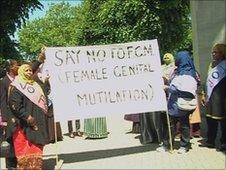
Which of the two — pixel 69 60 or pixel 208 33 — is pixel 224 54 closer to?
pixel 69 60

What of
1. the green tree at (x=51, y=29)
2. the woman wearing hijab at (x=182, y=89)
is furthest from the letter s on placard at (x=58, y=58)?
the green tree at (x=51, y=29)

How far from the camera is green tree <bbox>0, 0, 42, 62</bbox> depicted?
19656 mm

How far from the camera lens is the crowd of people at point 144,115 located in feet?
33.2

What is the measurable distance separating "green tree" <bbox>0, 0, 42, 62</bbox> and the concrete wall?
599cm

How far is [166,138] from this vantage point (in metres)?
12.1

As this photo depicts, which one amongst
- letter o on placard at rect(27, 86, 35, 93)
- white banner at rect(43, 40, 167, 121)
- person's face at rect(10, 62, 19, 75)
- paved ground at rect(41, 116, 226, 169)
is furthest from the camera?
white banner at rect(43, 40, 167, 121)

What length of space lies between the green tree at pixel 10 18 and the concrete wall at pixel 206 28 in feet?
19.7

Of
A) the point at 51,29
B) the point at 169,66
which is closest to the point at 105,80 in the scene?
the point at 169,66

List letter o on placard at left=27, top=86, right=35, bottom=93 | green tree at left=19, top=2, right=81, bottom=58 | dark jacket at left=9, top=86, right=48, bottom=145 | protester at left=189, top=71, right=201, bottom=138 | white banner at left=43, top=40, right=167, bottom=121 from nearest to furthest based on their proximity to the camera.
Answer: dark jacket at left=9, top=86, right=48, bottom=145, letter o on placard at left=27, top=86, right=35, bottom=93, white banner at left=43, top=40, right=167, bottom=121, protester at left=189, top=71, right=201, bottom=138, green tree at left=19, top=2, right=81, bottom=58

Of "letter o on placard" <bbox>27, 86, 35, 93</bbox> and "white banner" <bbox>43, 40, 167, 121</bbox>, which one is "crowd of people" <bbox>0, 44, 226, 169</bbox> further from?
"white banner" <bbox>43, 40, 167, 121</bbox>

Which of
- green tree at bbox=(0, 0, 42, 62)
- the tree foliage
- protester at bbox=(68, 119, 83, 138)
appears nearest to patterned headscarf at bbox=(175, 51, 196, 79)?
protester at bbox=(68, 119, 83, 138)

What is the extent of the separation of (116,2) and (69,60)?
22.1m

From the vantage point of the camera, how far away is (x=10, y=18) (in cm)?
1981

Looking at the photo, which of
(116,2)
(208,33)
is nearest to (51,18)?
(116,2)
